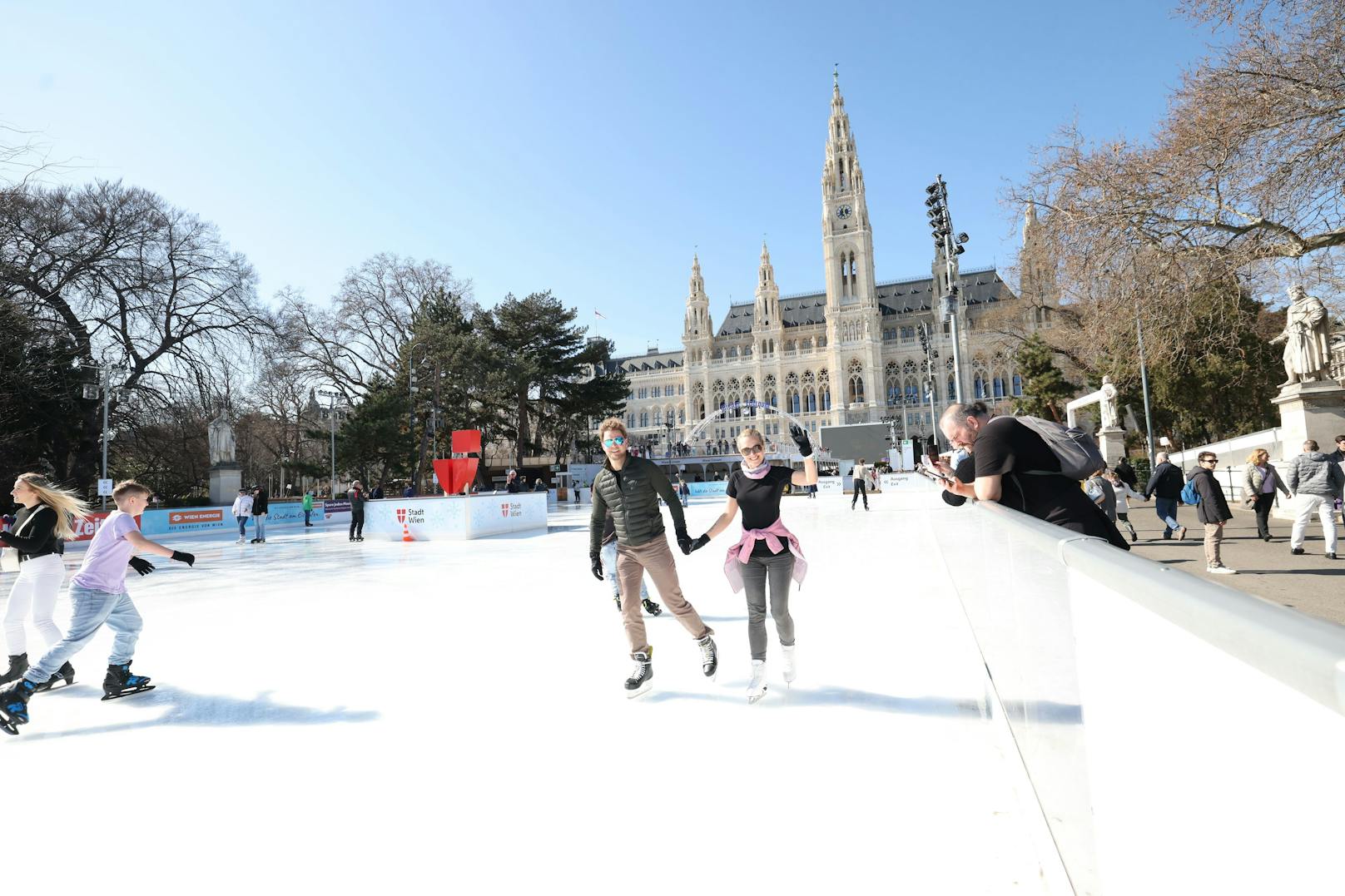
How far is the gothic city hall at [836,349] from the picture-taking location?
269 feet

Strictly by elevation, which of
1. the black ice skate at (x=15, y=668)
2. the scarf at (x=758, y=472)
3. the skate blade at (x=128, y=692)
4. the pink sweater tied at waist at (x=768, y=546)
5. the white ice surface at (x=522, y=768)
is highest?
the scarf at (x=758, y=472)

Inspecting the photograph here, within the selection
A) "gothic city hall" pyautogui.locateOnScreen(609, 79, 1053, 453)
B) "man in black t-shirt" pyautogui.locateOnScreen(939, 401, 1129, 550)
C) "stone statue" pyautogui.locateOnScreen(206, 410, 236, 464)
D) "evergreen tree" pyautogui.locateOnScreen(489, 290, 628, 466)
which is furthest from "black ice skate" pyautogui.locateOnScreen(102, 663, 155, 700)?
"gothic city hall" pyautogui.locateOnScreen(609, 79, 1053, 453)

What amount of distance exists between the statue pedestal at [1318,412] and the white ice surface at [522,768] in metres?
11.1

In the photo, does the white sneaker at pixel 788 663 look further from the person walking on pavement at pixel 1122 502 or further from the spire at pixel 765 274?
the spire at pixel 765 274

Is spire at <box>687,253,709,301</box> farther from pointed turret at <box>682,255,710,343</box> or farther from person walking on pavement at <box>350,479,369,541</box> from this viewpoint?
person walking on pavement at <box>350,479,369,541</box>

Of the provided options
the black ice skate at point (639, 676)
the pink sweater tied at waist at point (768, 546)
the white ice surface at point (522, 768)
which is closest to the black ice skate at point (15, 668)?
the white ice surface at point (522, 768)

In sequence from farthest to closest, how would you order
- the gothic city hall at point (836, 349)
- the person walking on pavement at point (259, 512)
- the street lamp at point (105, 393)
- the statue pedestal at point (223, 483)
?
1. the gothic city hall at point (836, 349)
2. the statue pedestal at point (223, 483)
3. the street lamp at point (105, 393)
4. the person walking on pavement at point (259, 512)

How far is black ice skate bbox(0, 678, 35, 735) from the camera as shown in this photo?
4086mm

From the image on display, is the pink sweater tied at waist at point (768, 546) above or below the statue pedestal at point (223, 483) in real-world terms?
below

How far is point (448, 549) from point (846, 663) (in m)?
11.6

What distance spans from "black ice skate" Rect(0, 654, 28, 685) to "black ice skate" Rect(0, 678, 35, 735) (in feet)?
0.96

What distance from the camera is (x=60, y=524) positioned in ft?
15.7

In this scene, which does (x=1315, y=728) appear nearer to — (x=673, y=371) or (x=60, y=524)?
(x=60, y=524)

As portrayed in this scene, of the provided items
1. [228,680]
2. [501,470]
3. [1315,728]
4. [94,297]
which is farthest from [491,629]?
[501,470]
